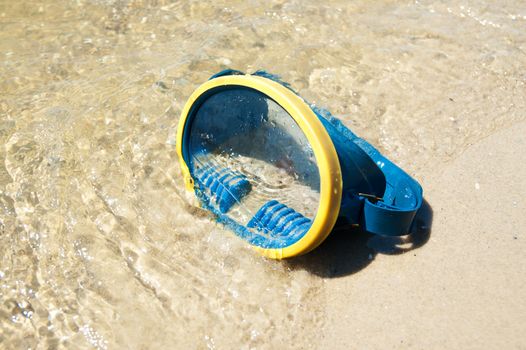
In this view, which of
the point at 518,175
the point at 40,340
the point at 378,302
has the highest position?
the point at 518,175

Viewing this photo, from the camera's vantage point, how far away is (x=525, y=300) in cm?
192

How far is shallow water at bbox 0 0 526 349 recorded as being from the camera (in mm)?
2037

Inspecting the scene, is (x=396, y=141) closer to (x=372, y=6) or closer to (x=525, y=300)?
(x=525, y=300)

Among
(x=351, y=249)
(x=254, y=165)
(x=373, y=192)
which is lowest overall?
(x=351, y=249)

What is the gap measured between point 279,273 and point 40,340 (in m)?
0.85

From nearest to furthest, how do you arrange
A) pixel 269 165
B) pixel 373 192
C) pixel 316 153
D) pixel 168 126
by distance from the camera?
pixel 316 153 < pixel 373 192 < pixel 269 165 < pixel 168 126

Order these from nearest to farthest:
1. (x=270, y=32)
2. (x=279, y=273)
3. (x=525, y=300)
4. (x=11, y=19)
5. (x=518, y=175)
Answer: (x=525, y=300) → (x=279, y=273) → (x=518, y=175) → (x=270, y=32) → (x=11, y=19)

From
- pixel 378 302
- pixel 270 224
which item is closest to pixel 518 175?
pixel 378 302

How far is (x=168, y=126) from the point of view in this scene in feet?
8.84

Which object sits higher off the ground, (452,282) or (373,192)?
(373,192)

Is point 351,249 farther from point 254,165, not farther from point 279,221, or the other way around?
point 254,165

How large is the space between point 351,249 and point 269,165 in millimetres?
457

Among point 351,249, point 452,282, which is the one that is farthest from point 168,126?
point 452,282

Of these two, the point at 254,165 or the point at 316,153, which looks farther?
the point at 254,165
